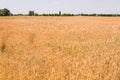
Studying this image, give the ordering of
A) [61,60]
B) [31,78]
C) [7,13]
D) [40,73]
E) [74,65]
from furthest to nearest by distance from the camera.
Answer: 1. [7,13]
2. [61,60]
3. [74,65]
4. [40,73]
5. [31,78]

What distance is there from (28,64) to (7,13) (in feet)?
257

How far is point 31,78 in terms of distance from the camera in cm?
359

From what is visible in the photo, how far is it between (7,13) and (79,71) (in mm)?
78996

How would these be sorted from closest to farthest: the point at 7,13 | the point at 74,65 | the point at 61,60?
the point at 74,65
the point at 61,60
the point at 7,13

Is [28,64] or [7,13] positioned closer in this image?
[28,64]

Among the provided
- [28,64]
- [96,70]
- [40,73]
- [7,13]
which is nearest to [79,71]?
[96,70]

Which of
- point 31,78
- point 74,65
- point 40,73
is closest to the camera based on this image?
point 31,78

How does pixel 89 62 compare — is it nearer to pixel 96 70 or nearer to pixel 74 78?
pixel 96 70

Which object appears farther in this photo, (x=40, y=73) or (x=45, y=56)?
(x=45, y=56)

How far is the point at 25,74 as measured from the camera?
371cm

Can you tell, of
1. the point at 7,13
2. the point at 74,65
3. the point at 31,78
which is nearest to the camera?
the point at 31,78

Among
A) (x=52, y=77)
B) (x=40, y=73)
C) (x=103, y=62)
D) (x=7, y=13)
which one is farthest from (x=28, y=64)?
(x=7, y=13)

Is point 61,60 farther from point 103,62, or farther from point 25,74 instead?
point 25,74

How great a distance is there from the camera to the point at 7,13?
8106cm
